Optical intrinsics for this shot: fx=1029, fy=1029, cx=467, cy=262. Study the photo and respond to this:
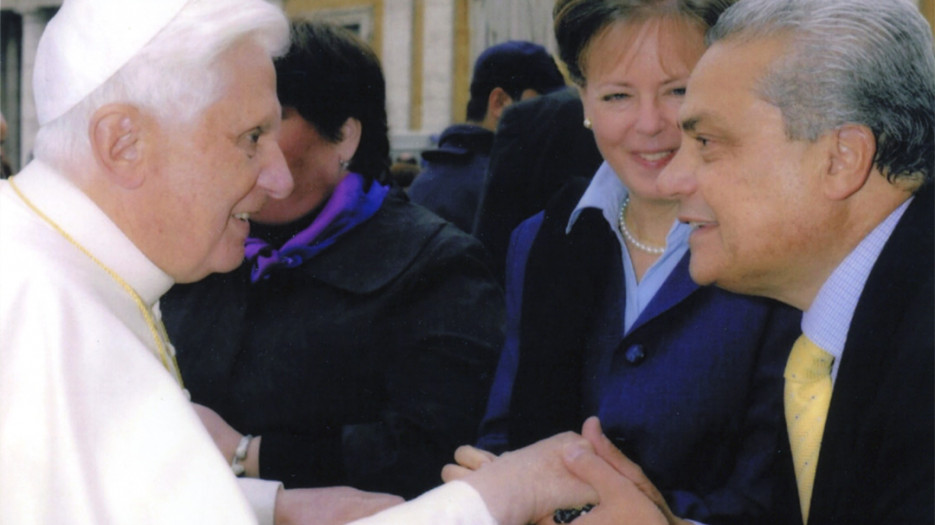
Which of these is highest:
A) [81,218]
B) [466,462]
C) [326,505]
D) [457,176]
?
[81,218]

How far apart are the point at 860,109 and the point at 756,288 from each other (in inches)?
15.5

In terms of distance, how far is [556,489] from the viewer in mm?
2014

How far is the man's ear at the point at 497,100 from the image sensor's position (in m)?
4.88

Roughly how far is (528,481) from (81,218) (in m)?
0.94

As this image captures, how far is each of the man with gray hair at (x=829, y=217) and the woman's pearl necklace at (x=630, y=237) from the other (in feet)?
Result: 0.82

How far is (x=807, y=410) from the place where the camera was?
1841 millimetres

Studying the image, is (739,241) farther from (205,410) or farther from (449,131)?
(449,131)

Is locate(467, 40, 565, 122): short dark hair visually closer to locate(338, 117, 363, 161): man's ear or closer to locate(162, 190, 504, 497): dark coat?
locate(338, 117, 363, 161): man's ear

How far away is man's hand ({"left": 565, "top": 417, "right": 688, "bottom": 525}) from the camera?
1.96 m

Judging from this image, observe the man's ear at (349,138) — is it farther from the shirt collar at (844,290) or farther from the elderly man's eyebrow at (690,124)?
the shirt collar at (844,290)

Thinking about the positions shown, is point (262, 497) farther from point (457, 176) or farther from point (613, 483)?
point (457, 176)

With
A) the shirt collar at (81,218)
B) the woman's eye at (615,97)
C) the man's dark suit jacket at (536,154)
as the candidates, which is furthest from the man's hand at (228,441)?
the man's dark suit jacket at (536,154)

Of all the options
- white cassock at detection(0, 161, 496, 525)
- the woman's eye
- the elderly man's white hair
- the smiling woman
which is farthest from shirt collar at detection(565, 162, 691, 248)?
the elderly man's white hair

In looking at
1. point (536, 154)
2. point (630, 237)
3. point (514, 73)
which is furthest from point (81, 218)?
point (514, 73)
